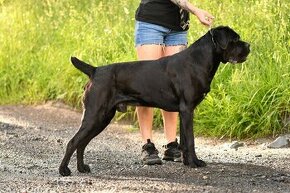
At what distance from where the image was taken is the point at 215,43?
656cm

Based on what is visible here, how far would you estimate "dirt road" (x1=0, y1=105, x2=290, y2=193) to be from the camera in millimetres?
5840

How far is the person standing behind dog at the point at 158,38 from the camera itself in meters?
6.91

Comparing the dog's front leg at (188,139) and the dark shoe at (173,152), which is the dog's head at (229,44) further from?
the dark shoe at (173,152)

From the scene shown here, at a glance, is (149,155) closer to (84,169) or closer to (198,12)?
(84,169)

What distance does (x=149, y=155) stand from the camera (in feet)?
22.6

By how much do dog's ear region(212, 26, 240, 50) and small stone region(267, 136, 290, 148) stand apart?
1.77m

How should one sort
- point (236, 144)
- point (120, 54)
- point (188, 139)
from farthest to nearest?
point (120, 54) < point (236, 144) < point (188, 139)

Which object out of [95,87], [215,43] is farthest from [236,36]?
[95,87]

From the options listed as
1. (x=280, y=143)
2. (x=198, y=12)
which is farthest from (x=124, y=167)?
(x=280, y=143)

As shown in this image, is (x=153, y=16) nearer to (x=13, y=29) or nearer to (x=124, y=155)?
(x=124, y=155)

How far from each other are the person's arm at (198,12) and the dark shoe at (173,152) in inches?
45.4

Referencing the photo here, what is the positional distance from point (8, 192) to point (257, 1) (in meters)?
4.84

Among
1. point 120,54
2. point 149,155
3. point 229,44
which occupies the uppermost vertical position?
point 229,44

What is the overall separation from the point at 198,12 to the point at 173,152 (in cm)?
127
